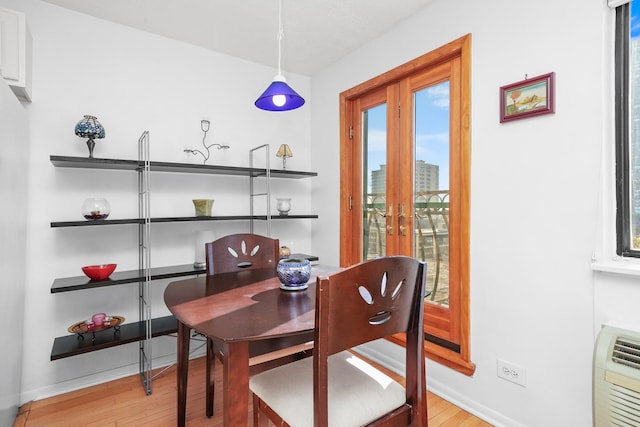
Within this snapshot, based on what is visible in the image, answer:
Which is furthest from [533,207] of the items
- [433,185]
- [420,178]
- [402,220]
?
[402,220]

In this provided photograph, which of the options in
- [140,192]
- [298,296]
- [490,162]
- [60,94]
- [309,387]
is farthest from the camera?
[140,192]

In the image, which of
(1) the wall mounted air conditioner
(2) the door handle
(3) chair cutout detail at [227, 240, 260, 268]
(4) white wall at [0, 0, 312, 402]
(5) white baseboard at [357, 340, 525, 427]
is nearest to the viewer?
(1) the wall mounted air conditioner

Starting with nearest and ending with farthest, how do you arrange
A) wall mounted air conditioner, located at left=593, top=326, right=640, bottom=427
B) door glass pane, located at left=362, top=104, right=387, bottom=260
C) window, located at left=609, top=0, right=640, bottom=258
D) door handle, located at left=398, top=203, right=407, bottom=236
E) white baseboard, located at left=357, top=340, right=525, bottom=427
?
1. wall mounted air conditioner, located at left=593, top=326, right=640, bottom=427
2. window, located at left=609, top=0, right=640, bottom=258
3. white baseboard, located at left=357, top=340, right=525, bottom=427
4. door handle, located at left=398, top=203, right=407, bottom=236
5. door glass pane, located at left=362, top=104, right=387, bottom=260

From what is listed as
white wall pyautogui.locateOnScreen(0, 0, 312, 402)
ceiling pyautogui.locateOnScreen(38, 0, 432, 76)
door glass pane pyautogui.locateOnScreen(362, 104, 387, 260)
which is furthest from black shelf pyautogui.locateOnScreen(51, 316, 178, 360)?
ceiling pyautogui.locateOnScreen(38, 0, 432, 76)

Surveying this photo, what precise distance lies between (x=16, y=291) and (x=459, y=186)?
2.74 metres

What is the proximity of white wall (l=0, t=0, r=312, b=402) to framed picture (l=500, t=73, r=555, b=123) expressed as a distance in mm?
2133

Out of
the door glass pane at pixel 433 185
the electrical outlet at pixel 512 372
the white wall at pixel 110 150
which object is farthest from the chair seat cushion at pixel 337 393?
the white wall at pixel 110 150

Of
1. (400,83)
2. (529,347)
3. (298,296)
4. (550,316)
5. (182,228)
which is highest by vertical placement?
(400,83)

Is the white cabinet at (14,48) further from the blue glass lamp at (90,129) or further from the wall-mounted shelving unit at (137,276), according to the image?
the wall-mounted shelving unit at (137,276)

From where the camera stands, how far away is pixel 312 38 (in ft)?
8.86

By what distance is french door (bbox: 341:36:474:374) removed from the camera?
6.91 ft

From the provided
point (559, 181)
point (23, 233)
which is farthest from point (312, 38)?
point (23, 233)

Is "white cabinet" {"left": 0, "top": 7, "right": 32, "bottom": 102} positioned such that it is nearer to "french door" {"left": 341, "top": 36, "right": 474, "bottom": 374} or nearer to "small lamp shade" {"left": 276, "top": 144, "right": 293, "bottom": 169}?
"small lamp shade" {"left": 276, "top": 144, "right": 293, "bottom": 169}

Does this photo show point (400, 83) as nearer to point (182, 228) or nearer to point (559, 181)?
point (559, 181)
